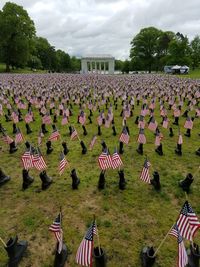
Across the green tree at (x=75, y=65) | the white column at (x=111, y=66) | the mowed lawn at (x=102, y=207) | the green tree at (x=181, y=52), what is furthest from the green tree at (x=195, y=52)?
the mowed lawn at (x=102, y=207)

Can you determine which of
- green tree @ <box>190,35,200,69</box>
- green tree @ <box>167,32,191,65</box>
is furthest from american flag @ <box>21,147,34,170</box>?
green tree @ <box>190,35,200,69</box>

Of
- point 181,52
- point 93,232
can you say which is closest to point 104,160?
point 93,232

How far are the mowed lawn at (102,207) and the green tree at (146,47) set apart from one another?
4027 inches

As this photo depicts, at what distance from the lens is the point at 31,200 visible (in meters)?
7.64

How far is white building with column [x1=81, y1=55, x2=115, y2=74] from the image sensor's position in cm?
9544

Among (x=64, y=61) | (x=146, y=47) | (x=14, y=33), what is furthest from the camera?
(x=64, y=61)

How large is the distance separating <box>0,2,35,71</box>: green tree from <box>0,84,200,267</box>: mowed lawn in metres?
65.2

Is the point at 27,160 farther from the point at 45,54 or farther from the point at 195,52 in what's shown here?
the point at 45,54

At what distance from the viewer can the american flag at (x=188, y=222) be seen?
4.82 m

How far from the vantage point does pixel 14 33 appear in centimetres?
6969

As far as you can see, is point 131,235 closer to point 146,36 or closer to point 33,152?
point 33,152

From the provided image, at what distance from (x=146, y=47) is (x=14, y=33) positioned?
5709 cm

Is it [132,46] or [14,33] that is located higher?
[14,33]

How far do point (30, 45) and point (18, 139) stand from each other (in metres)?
70.6
